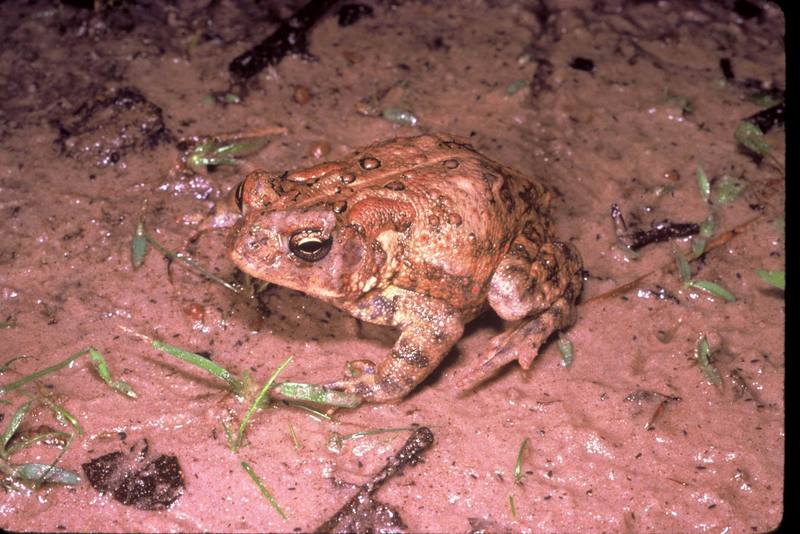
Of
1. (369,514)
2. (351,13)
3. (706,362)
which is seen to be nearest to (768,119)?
(706,362)

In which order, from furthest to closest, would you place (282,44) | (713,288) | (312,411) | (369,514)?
(282,44) → (713,288) → (312,411) → (369,514)

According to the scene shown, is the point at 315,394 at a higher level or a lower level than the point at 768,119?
lower

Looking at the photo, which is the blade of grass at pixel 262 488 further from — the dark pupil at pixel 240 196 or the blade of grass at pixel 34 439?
the dark pupil at pixel 240 196

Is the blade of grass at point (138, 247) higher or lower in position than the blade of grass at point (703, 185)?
higher

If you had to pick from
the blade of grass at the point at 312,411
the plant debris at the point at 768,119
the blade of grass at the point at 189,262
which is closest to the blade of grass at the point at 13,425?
the blade of grass at the point at 189,262

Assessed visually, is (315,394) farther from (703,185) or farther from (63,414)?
(703,185)

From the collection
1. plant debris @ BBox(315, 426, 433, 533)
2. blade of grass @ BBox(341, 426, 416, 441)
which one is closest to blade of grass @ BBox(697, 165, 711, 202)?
blade of grass @ BBox(341, 426, 416, 441)

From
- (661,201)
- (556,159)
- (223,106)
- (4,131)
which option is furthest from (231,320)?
(661,201)
